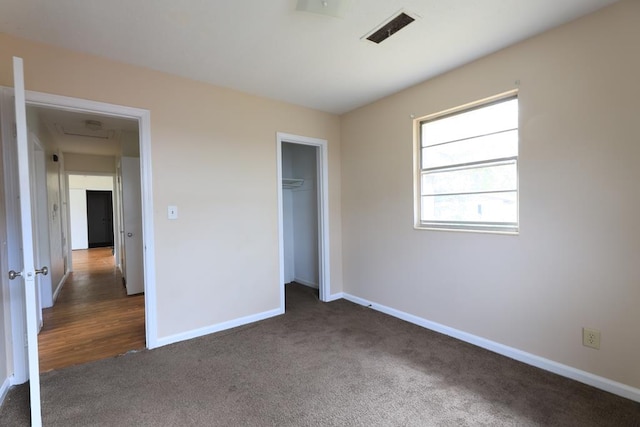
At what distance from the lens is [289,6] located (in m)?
1.88

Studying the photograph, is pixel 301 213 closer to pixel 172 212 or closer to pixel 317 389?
pixel 172 212

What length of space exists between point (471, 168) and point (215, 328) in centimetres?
297

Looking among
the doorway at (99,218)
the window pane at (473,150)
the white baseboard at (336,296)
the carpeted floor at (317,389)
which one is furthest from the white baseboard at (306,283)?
the doorway at (99,218)

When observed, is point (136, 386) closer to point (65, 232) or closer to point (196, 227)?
point (196, 227)

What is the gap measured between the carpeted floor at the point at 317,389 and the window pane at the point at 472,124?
76.1 inches

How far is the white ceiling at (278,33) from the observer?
1.88 m

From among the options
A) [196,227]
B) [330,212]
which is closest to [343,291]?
[330,212]

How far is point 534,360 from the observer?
7.55 ft

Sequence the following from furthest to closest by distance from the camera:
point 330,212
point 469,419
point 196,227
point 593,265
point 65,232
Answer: point 65,232
point 330,212
point 196,227
point 593,265
point 469,419

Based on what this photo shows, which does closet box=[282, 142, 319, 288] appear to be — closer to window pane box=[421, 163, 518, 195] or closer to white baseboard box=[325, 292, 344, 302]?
white baseboard box=[325, 292, 344, 302]

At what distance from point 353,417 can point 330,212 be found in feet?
8.41

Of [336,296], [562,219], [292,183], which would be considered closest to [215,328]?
[336,296]

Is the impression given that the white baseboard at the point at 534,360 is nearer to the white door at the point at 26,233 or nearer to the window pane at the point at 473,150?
the window pane at the point at 473,150

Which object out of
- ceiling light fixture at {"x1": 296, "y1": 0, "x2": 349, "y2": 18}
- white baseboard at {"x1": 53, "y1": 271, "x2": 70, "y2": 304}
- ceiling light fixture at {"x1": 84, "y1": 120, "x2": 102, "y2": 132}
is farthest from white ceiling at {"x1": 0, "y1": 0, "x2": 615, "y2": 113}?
white baseboard at {"x1": 53, "y1": 271, "x2": 70, "y2": 304}
